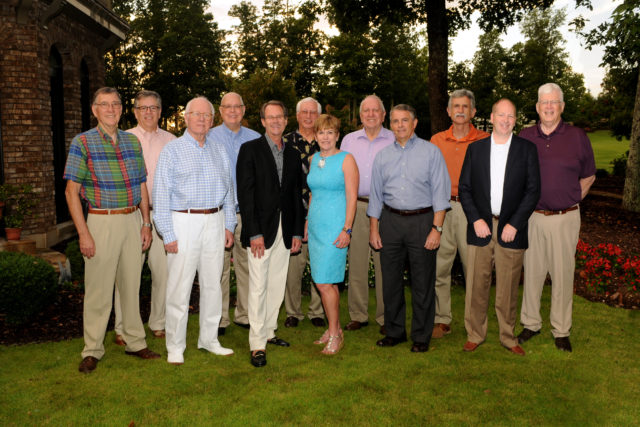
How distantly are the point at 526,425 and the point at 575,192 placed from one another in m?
2.58

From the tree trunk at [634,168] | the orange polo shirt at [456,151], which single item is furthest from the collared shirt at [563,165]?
the tree trunk at [634,168]

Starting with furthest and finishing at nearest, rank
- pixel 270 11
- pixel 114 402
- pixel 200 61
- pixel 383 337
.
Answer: pixel 270 11 < pixel 200 61 < pixel 383 337 < pixel 114 402

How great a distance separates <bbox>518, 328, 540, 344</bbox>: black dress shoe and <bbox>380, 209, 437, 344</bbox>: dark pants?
3.62ft

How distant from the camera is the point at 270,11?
57.6 metres

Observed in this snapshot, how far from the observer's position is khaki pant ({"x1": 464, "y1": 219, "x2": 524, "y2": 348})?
5621 millimetres

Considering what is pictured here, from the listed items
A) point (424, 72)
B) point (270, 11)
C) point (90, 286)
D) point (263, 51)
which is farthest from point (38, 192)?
point (270, 11)

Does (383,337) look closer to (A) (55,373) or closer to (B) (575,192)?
(B) (575,192)

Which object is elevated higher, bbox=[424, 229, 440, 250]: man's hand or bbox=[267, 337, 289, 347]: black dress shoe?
bbox=[424, 229, 440, 250]: man's hand

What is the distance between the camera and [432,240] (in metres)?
5.56

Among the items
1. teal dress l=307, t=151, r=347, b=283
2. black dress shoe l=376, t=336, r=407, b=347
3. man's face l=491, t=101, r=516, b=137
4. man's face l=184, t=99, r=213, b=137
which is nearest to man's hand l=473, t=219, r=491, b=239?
man's face l=491, t=101, r=516, b=137

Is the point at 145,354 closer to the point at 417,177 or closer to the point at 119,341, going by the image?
the point at 119,341

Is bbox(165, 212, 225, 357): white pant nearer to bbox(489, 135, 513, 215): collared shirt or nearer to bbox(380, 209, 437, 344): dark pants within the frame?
bbox(380, 209, 437, 344): dark pants

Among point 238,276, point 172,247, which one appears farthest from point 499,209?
point 172,247

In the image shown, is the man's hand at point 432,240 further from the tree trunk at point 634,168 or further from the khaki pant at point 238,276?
the tree trunk at point 634,168
